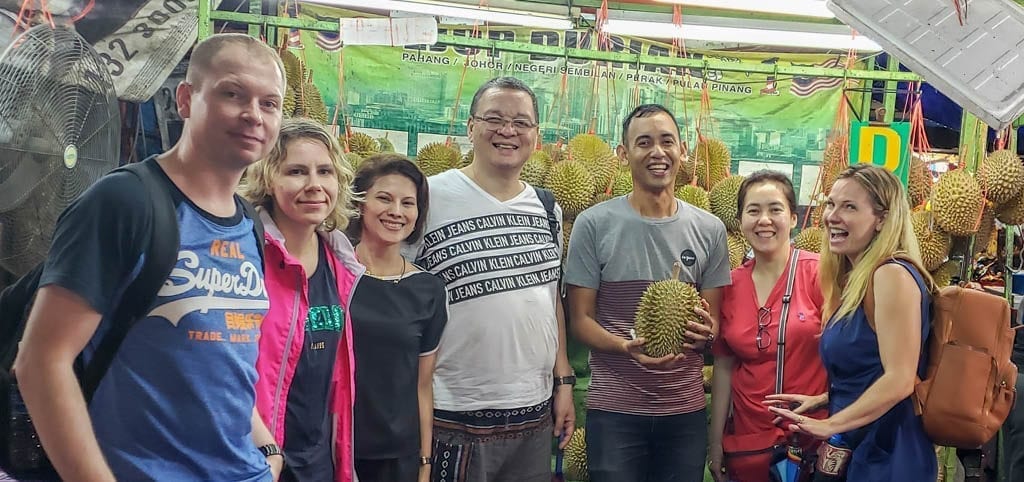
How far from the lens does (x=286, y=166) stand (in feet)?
6.22

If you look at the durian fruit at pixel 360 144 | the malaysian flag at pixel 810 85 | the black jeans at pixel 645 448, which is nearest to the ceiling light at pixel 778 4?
the durian fruit at pixel 360 144

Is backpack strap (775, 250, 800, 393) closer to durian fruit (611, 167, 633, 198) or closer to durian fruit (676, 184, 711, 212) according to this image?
durian fruit (676, 184, 711, 212)

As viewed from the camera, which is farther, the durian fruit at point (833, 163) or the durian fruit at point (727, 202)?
the durian fruit at point (833, 163)

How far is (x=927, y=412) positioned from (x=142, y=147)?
3169mm

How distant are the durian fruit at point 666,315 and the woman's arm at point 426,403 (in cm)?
73

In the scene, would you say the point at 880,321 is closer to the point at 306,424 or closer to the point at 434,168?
the point at 306,424

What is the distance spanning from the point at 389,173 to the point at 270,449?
0.92 m

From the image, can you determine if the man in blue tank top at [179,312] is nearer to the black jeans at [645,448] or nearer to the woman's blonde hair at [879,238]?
the black jeans at [645,448]

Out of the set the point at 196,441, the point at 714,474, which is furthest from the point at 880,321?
the point at 196,441

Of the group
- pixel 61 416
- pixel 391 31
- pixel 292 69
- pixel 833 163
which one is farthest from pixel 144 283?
pixel 833 163

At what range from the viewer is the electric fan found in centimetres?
216

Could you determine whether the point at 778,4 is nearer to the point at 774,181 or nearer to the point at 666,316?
the point at 774,181

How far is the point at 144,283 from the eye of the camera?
129 cm

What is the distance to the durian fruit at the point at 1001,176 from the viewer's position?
149 inches
